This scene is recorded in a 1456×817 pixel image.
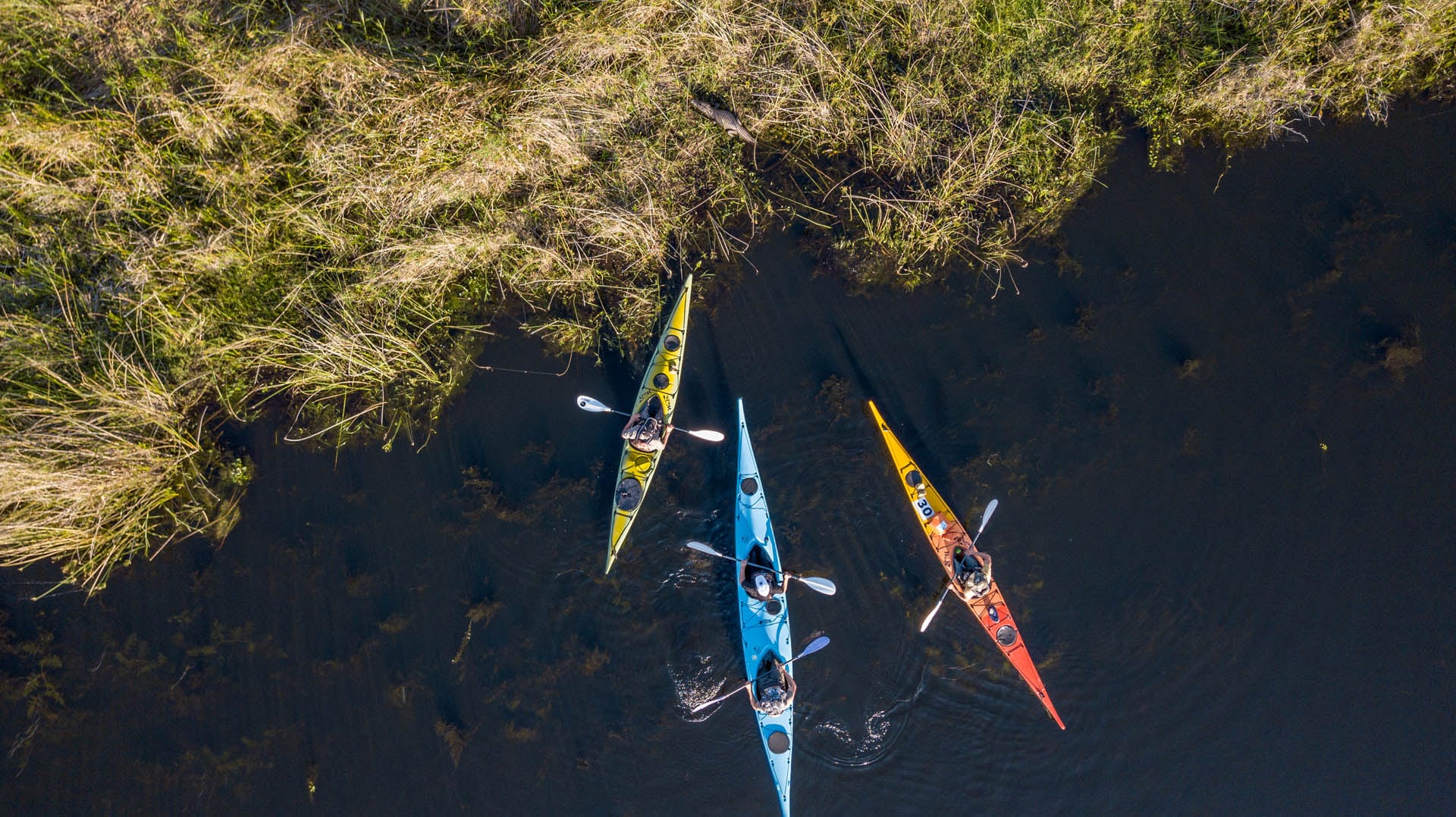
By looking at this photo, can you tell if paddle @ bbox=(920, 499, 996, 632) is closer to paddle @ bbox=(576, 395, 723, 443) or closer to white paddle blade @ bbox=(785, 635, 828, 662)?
white paddle blade @ bbox=(785, 635, 828, 662)

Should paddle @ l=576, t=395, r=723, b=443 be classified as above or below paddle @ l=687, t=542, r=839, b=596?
above

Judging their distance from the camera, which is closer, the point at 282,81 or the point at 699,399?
the point at 282,81

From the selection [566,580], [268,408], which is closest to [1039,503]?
[566,580]

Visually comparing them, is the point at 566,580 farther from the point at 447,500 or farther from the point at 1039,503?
the point at 1039,503

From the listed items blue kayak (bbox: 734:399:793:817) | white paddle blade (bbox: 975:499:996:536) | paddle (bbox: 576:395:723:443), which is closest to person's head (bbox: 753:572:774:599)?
blue kayak (bbox: 734:399:793:817)

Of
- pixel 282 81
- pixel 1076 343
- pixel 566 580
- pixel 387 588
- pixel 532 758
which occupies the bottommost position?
pixel 532 758

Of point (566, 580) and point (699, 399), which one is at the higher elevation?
point (699, 399)
